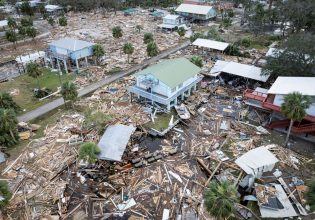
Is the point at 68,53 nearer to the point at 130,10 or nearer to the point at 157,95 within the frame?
the point at 157,95

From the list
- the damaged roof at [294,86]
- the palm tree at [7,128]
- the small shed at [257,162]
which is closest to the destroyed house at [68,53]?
the palm tree at [7,128]

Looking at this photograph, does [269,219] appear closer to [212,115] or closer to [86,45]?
[212,115]

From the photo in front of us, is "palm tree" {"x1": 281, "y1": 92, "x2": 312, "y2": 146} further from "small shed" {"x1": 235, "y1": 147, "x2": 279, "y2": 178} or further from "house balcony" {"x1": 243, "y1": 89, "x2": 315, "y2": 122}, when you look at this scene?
"house balcony" {"x1": 243, "y1": 89, "x2": 315, "y2": 122}

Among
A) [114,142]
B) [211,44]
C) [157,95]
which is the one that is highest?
[211,44]

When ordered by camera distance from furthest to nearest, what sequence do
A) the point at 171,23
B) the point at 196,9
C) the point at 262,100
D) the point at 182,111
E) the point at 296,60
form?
the point at 196,9
the point at 171,23
the point at 296,60
the point at 182,111
the point at 262,100

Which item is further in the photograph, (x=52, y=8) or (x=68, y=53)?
(x=52, y=8)

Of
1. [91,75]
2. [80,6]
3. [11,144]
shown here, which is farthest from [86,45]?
[80,6]

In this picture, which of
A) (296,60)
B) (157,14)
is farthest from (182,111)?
(157,14)

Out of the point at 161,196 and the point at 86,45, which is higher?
the point at 86,45
